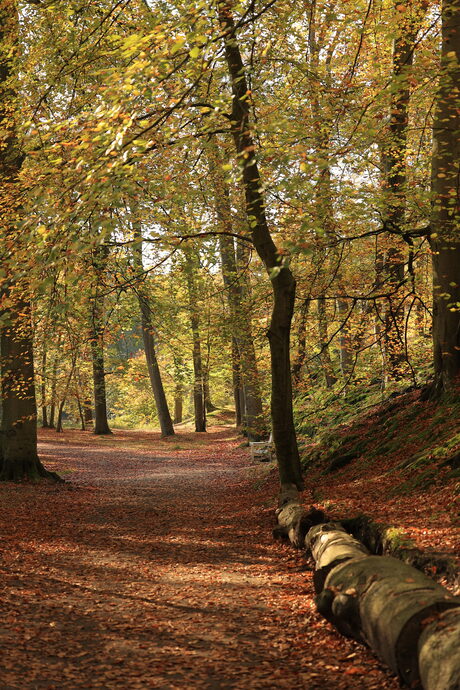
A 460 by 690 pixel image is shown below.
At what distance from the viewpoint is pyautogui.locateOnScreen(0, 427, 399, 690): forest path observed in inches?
171

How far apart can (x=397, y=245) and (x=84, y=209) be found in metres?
8.13

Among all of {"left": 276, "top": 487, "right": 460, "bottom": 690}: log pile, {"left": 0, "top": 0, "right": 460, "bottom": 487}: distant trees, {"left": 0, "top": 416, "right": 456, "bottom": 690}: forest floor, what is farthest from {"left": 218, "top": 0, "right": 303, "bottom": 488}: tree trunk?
{"left": 276, "top": 487, "right": 460, "bottom": 690}: log pile

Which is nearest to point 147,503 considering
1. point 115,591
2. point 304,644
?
point 115,591

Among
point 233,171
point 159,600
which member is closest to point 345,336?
point 233,171

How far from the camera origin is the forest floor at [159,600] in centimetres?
434

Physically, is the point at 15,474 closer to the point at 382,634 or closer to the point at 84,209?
the point at 84,209

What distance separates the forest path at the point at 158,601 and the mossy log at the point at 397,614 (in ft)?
0.68

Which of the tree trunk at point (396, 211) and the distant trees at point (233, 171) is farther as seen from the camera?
the tree trunk at point (396, 211)

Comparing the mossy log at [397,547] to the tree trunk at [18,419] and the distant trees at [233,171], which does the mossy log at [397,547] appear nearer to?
the distant trees at [233,171]

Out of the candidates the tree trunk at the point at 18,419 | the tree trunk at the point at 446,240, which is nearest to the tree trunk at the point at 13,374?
the tree trunk at the point at 18,419

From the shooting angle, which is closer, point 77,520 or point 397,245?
point 77,520

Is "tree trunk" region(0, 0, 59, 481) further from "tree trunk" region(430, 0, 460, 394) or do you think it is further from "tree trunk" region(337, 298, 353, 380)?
"tree trunk" region(430, 0, 460, 394)

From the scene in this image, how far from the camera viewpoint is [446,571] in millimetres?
4977

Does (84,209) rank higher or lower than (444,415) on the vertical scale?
higher
